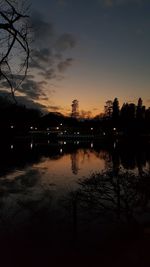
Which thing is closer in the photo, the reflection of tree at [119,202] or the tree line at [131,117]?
the reflection of tree at [119,202]

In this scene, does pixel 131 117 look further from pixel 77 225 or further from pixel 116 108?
pixel 77 225

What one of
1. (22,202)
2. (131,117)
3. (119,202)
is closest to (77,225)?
(119,202)

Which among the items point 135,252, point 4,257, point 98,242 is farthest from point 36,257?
point 135,252

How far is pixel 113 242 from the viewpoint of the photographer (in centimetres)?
1390

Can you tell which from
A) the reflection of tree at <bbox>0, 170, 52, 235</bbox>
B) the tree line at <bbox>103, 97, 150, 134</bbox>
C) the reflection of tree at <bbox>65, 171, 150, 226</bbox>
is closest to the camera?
the reflection of tree at <bbox>65, 171, 150, 226</bbox>

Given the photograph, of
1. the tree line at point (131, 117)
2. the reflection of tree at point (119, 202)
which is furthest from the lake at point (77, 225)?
the tree line at point (131, 117)

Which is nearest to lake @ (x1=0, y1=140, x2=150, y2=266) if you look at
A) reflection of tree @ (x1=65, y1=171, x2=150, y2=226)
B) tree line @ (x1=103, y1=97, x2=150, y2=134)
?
reflection of tree @ (x1=65, y1=171, x2=150, y2=226)

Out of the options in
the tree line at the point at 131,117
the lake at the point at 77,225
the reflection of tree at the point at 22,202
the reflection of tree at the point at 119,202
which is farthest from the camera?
the tree line at the point at 131,117

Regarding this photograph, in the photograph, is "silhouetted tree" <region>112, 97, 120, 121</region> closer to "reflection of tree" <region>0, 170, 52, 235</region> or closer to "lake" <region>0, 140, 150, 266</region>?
"reflection of tree" <region>0, 170, 52, 235</region>

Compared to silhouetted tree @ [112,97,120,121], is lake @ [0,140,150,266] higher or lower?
lower

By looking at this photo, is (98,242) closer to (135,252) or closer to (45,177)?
(135,252)

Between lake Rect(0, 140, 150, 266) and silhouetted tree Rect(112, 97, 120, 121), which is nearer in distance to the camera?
lake Rect(0, 140, 150, 266)

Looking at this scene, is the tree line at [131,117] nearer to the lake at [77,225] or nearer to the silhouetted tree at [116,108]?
the silhouetted tree at [116,108]

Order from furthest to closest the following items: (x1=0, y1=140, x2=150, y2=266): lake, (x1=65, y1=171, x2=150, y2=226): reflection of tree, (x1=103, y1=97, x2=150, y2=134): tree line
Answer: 1. (x1=103, y1=97, x2=150, y2=134): tree line
2. (x1=65, y1=171, x2=150, y2=226): reflection of tree
3. (x1=0, y1=140, x2=150, y2=266): lake
